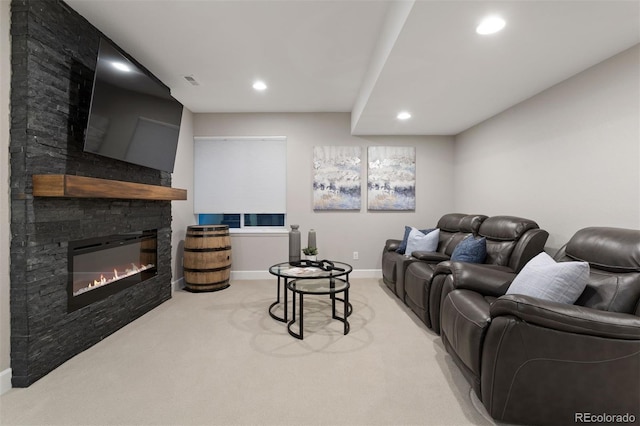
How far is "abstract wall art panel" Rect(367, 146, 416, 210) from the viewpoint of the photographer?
4512mm

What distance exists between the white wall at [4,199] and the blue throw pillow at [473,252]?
3.47 meters

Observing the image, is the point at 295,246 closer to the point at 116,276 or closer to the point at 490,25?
the point at 116,276

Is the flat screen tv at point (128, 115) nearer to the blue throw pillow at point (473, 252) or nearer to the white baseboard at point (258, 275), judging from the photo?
the white baseboard at point (258, 275)

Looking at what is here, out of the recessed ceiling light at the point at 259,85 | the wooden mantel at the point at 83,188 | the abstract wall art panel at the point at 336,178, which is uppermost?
the recessed ceiling light at the point at 259,85

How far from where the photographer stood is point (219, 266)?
151 inches

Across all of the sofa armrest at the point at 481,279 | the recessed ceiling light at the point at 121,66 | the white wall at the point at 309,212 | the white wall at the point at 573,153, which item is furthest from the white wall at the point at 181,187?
the white wall at the point at 573,153

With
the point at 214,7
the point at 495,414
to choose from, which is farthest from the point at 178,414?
the point at 214,7

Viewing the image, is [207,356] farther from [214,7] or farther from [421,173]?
[421,173]

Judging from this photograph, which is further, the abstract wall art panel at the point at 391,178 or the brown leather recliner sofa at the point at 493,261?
the abstract wall art panel at the point at 391,178

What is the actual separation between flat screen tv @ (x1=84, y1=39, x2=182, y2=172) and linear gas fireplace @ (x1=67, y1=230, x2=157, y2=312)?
772 mm

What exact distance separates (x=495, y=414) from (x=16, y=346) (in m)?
2.80

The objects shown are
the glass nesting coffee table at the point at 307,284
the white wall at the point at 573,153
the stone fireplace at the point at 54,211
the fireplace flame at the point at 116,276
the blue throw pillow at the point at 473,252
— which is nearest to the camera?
the stone fireplace at the point at 54,211

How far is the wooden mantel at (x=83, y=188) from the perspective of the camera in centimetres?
186

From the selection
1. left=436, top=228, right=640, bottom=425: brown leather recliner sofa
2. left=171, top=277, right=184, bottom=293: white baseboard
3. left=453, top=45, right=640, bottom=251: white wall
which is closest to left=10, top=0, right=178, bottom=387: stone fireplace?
left=171, top=277, right=184, bottom=293: white baseboard
